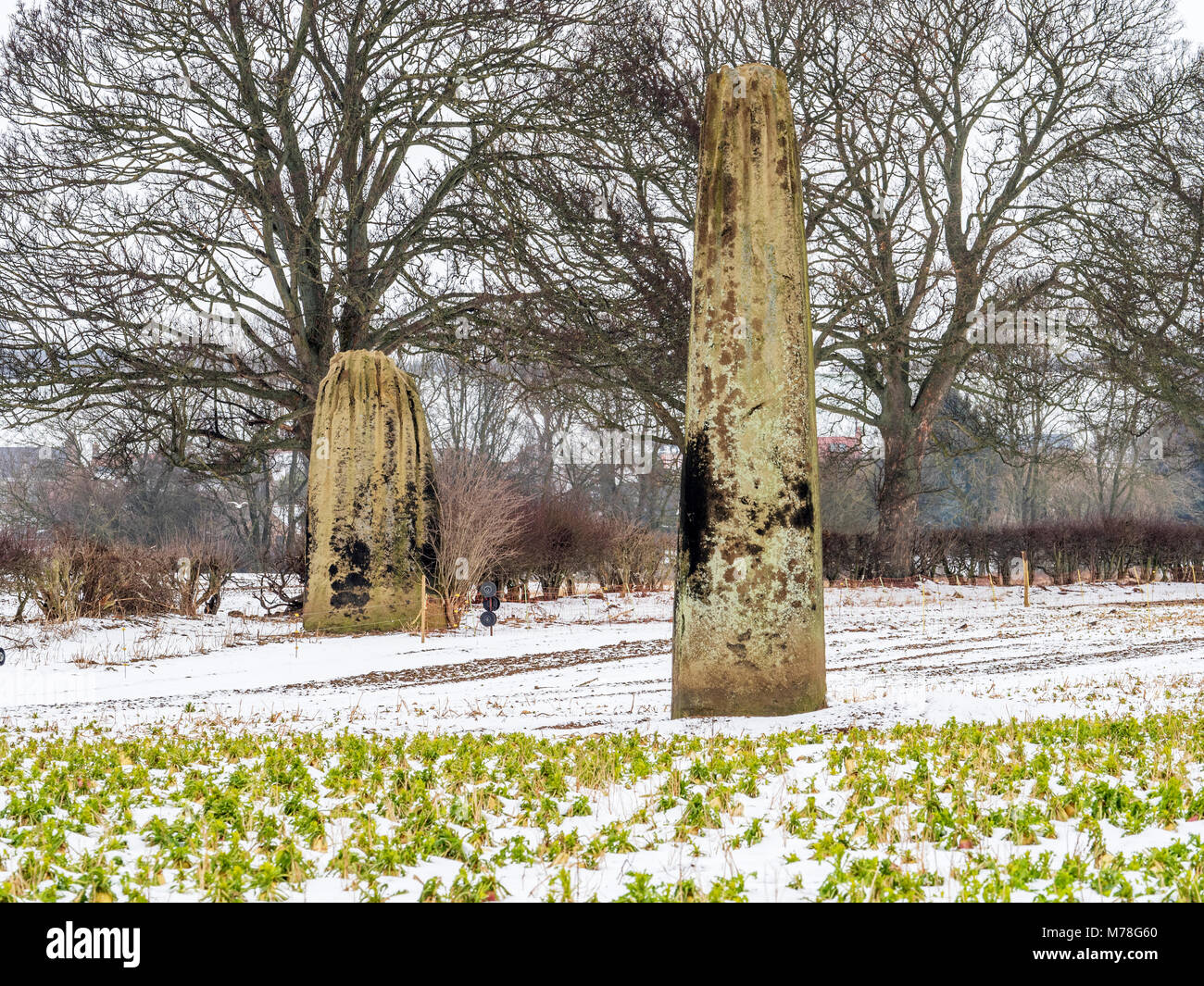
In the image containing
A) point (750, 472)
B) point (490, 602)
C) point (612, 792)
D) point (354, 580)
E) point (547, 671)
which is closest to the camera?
point (612, 792)

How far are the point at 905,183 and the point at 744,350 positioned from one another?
15.2 meters

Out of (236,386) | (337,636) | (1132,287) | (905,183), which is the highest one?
(905,183)

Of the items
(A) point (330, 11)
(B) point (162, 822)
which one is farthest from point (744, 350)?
(A) point (330, 11)

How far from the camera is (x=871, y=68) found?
1662cm

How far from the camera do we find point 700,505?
675cm

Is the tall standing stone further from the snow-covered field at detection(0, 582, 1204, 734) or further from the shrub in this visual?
the shrub

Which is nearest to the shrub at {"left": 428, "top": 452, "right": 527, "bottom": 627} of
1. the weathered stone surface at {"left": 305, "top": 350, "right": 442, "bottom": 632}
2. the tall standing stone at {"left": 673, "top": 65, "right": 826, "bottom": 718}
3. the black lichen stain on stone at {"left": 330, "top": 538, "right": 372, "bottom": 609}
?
the weathered stone surface at {"left": 305, "top": 350, "right": 442, "bottom": 632}

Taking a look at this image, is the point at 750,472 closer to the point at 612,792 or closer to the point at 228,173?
the point at 612,792

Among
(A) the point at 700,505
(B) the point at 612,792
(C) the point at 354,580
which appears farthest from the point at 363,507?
(B) the point at 612,792

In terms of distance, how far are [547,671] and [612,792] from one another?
603 centimetres

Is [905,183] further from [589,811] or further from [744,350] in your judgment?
[589,811]

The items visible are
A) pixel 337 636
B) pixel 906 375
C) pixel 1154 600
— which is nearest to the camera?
pixel 337 636

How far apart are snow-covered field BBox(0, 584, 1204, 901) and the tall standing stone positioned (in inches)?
16.0

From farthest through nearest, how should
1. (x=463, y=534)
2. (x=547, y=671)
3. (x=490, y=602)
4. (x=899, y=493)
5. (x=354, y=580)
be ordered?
1. (x=899, y=493)
2. (x=463, y=534)
3. (x=354, y=580)
4. (x=490, y=602)
5. (x=547, y=671)
